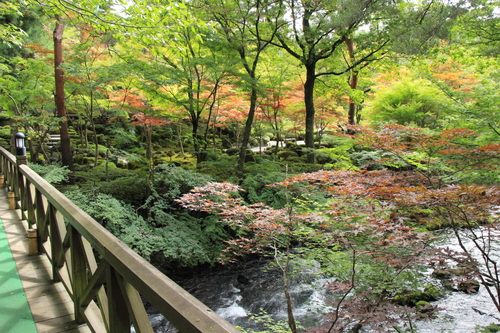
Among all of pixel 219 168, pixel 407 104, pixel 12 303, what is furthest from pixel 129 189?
pixel 407 104

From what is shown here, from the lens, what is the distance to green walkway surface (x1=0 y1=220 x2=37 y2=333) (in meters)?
1.89

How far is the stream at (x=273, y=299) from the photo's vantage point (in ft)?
12.6

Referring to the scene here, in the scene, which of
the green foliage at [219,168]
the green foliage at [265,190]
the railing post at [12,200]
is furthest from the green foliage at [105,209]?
the green foliage at [219,168]

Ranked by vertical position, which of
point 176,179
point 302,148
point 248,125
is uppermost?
point 248,125

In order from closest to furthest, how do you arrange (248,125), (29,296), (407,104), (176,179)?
(29,296), (176,179), (248,125), (407,104)

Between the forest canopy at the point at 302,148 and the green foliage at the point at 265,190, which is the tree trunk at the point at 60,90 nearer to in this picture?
the forest canopy at the point at 302,148

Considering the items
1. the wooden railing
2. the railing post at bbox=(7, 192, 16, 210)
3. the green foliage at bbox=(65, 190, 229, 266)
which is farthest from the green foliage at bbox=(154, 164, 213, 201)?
the wooden railing

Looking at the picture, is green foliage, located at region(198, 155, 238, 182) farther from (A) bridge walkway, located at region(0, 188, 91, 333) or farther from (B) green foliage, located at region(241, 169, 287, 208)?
(A) bridge walkway, located at region(0, 188, 91, 333)

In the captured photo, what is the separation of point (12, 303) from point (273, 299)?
353 cm

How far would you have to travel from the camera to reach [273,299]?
183 inches

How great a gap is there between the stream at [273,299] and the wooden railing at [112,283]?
238 centimetres

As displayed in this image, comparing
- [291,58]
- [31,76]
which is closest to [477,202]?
[291,58]

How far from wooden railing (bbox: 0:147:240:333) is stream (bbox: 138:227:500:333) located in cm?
238

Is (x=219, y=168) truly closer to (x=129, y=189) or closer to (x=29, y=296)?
(x=129, y=189)
